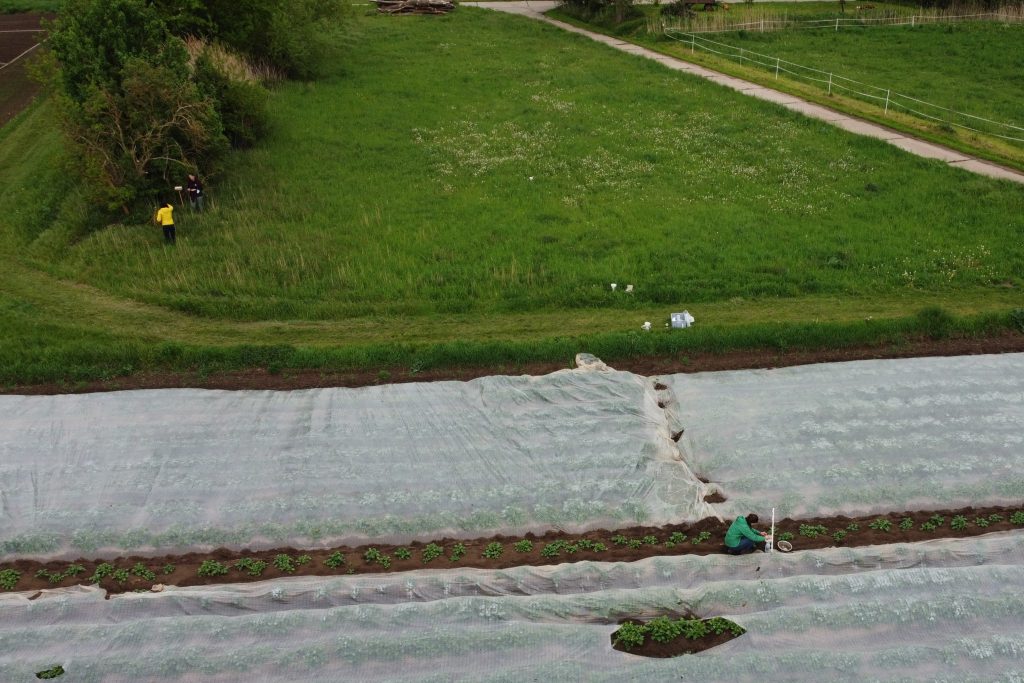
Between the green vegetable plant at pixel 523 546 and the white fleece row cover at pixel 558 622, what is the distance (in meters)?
0.60

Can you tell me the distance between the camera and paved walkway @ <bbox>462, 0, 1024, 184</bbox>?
25312mm

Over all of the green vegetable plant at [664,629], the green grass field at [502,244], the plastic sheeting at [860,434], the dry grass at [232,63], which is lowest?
the green vegetable plant at [664,629]

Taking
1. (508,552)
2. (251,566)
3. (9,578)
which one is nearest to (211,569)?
(251,566)

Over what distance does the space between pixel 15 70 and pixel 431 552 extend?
120 ft

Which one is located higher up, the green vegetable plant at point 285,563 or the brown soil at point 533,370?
the brown soil at point 533,370

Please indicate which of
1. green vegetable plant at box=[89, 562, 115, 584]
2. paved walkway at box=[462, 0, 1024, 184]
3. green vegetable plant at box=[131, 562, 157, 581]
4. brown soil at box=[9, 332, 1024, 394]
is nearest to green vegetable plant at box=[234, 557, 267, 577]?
green vegetable plant at box=[131, 562, 157, 581]

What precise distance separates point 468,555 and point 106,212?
16763 millimetres

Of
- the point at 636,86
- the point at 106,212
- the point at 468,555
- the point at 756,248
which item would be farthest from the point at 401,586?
the point at 636,86

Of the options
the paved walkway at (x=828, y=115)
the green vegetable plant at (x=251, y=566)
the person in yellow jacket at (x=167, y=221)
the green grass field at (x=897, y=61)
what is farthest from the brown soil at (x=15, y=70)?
the green grass field at (x=897, y=61)

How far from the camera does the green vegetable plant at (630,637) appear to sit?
1026 centimetres

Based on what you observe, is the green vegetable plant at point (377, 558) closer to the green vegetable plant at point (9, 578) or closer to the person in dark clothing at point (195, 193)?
the green vegetable plant at point (9, 578)

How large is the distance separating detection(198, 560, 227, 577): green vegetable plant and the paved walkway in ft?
74.7

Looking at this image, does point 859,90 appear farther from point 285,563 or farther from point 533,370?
point 285,563

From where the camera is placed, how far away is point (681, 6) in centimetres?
4450
